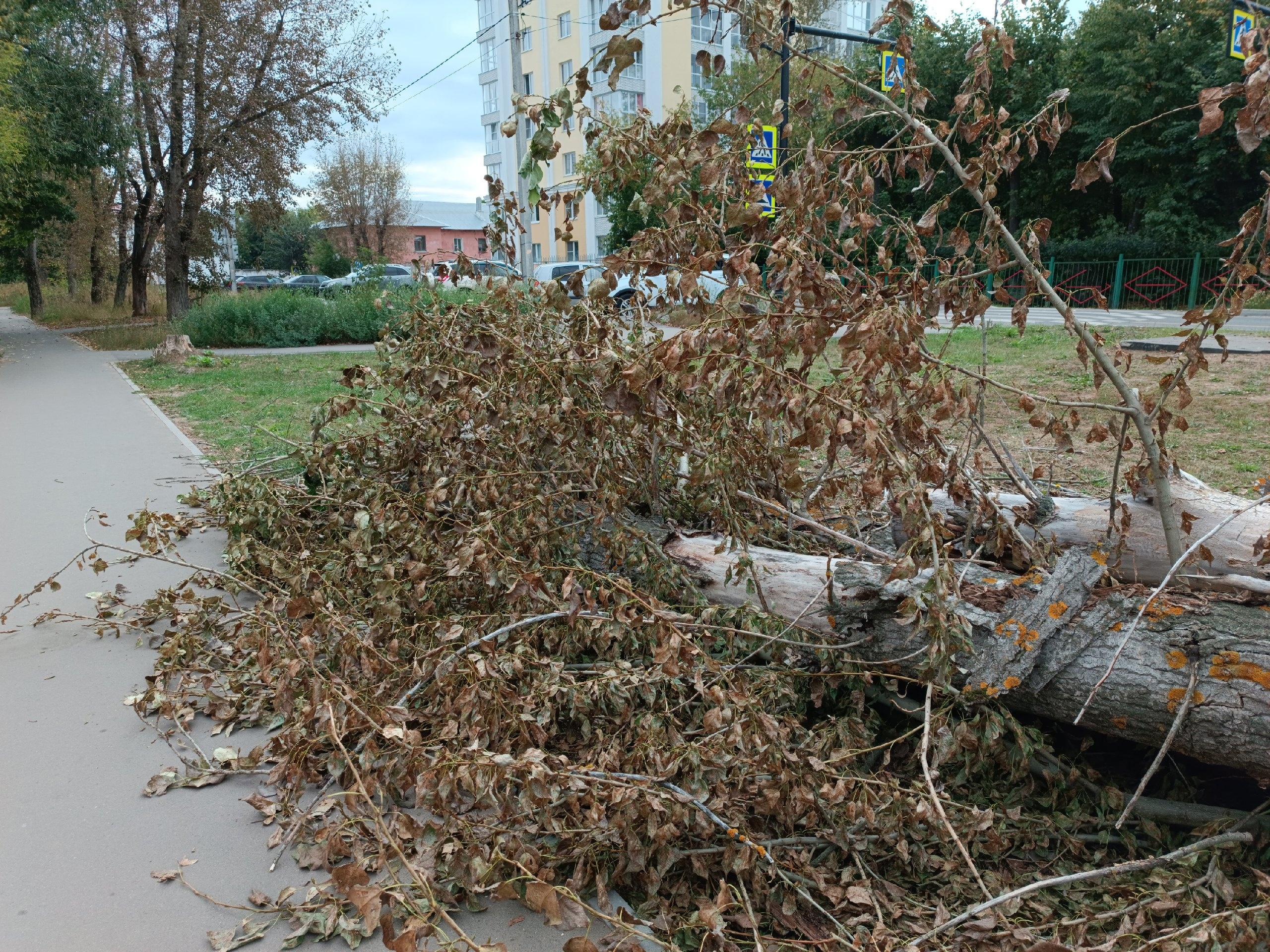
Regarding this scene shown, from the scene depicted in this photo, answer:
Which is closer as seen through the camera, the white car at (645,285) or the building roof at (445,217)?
the white car at (645,285)

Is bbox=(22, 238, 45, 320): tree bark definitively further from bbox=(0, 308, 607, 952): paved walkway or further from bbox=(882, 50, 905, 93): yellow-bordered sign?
bbox=(882, 50, 905, 93): yellow-bordered sign

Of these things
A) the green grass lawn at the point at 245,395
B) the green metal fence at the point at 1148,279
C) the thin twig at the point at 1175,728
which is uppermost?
the green metal fence at the point at 1148,279

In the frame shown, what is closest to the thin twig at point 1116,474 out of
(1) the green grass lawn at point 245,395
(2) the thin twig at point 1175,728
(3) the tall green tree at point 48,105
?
(2) the thin twig at point 1175,728

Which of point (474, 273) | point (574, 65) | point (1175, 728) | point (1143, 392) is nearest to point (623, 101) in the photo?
point (474, 273)

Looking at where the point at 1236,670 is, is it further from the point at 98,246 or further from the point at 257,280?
the point at 257,280

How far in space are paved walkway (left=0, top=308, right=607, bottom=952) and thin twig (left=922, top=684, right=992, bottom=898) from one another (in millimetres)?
939

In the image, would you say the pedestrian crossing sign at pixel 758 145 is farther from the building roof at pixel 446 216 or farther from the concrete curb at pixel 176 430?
the building roof at pixel 446 216

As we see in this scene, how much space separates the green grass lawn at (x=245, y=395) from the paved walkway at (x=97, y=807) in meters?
1.69

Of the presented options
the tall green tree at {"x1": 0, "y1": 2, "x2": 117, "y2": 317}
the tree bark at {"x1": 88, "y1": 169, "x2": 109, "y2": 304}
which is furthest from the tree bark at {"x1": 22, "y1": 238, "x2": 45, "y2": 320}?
the tall green tree at {"x1": 0, "y1": 2, "x2": 117, "y2": 317}

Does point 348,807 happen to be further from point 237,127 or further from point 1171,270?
point 1171,270

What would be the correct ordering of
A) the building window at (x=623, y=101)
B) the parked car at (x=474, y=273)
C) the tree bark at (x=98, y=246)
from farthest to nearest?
the tree bark at (x=98, y=246) → the building window at (x=623, y=101) → the parked car at (x=474, y=273)

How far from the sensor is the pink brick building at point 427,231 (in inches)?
2019

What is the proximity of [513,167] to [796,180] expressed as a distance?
52842 mm

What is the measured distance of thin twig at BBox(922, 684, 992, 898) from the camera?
2207 mm
